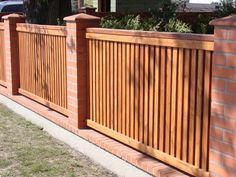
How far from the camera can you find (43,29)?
751 centimetres

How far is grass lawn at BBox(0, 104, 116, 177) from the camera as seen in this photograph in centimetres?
546

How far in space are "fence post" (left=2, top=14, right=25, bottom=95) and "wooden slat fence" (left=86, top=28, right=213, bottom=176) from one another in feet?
10.4

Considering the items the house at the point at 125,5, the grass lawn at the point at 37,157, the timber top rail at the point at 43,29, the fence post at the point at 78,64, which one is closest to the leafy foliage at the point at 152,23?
the timber top rail at the point at 43,29

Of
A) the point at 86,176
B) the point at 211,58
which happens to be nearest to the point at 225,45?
the point at 211,58

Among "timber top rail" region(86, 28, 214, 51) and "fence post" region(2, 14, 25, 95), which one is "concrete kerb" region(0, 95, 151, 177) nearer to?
"fence post" region(2, 14, 25, 95)

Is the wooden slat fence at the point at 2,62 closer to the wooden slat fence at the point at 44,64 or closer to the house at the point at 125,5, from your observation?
the wooden slat fence at the point at 44,64

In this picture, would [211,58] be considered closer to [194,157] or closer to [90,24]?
[194,157]

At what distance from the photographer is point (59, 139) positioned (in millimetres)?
6863

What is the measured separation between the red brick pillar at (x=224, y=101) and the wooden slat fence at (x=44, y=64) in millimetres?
3304

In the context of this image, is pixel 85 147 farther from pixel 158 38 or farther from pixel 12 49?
pixel 12 49

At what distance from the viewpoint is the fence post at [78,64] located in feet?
20.6

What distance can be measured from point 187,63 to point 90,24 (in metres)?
2.22

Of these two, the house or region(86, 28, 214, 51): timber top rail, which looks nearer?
region(86, 28, 214, 51): timber top rail

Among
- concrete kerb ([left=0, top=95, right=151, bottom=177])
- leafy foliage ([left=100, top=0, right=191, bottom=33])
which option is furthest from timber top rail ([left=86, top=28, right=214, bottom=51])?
leafy foliage ([left=100, top=0, right=191, bottom=33])
